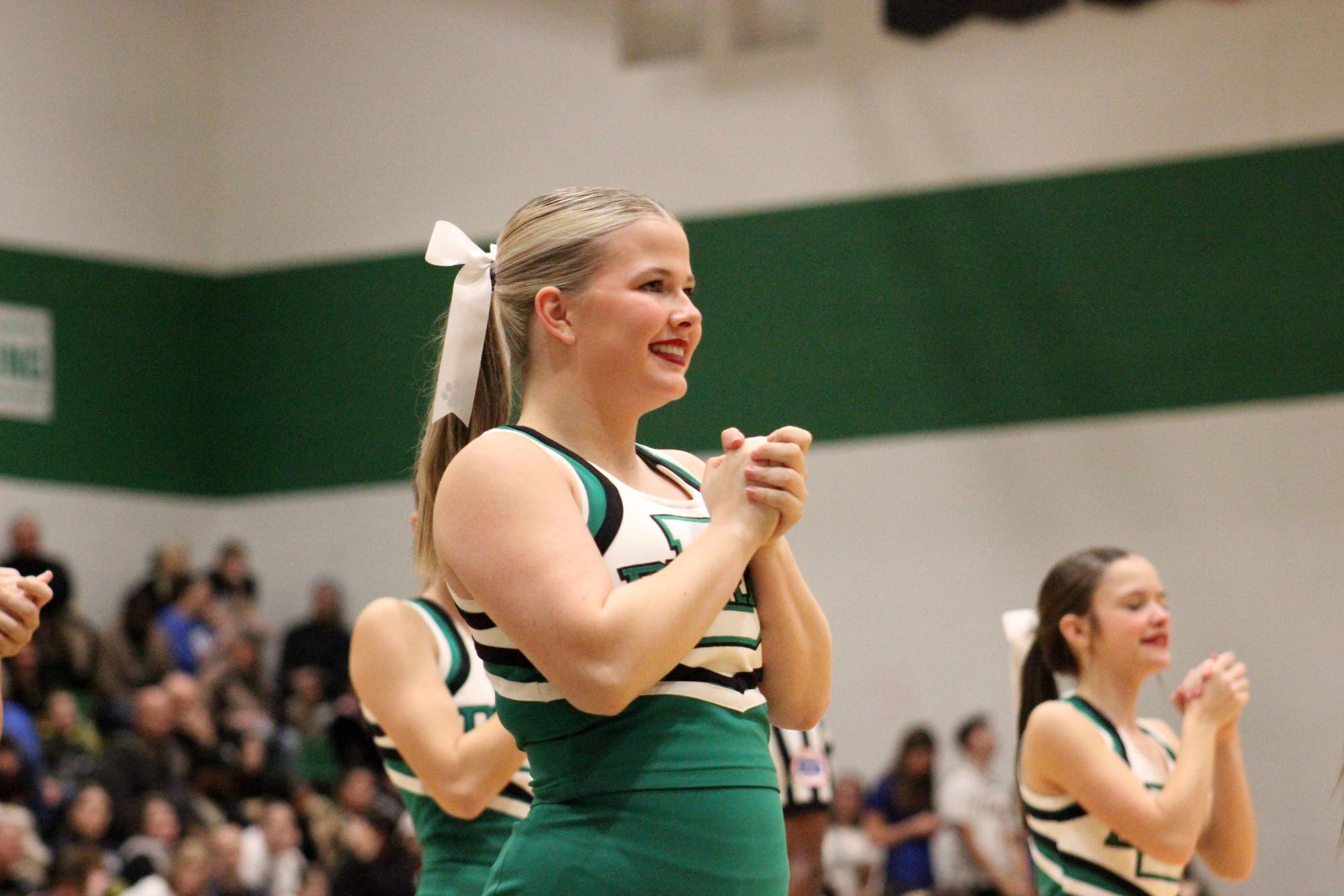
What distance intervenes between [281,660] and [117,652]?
149 centimetres

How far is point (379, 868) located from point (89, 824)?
1665 millimetres

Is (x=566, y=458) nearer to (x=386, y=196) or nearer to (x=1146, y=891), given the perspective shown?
(x=1146, y=891)

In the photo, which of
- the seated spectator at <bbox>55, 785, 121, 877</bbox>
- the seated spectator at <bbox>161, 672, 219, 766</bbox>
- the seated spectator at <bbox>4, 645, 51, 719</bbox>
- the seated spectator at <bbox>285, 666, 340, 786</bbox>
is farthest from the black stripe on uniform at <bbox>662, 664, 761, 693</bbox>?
the seated spectator at <bbox>285, 666, 340, 786</bbox>

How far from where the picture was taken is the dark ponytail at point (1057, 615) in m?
4.39

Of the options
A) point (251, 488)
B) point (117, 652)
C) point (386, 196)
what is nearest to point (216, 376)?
point (251, 488)

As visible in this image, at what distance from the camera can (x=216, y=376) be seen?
51.7 feet

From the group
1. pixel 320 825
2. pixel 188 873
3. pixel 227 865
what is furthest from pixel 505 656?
pixel 320 825

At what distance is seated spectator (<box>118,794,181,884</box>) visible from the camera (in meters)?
9.60

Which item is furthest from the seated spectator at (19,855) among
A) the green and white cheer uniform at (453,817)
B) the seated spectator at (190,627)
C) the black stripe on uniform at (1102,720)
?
the black stripe on uniform at (1102,720)

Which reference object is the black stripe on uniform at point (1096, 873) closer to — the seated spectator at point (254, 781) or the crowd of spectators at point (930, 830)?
the crowd of spectators at point (930, 830)

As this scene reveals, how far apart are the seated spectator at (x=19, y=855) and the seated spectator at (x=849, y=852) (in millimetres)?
4575

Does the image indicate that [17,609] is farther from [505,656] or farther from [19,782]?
[19,782]

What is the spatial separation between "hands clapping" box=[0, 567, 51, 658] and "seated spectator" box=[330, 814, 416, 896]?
706cm

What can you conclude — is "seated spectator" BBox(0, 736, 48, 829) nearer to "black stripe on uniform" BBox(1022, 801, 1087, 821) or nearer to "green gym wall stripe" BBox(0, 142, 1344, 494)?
"green gym wall stripe" BBox(0, 142, 1344, 494)
